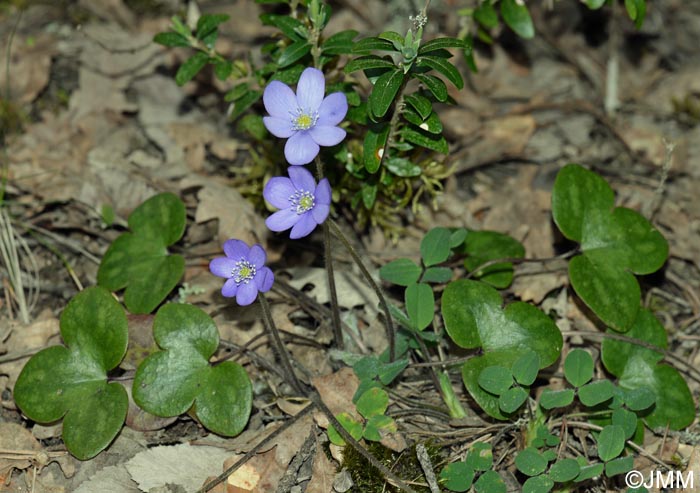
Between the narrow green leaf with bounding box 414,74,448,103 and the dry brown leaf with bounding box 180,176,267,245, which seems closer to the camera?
the narrow green leaf with bounding box 414,74,448,103

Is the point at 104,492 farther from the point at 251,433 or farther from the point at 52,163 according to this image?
the point at 52,163

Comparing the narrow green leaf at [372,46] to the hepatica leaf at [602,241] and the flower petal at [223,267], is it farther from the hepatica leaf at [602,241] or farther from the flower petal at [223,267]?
the hepatica leaf at [602,241]

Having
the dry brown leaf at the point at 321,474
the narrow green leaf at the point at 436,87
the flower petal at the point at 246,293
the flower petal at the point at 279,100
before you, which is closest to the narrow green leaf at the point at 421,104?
the narrow green leaf at the point at 436,87

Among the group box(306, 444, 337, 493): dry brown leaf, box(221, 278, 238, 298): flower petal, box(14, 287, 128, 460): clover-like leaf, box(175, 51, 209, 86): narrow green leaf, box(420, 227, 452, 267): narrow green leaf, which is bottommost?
box(306, 444, 337, 493): dry brown leaf

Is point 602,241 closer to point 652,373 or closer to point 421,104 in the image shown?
point 652,373

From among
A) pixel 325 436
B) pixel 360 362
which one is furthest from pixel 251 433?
pixel 360 362

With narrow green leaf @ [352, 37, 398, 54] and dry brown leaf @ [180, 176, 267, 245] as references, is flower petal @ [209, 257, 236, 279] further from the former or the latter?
narrow green leaf @ [352, 37, 398, 54]

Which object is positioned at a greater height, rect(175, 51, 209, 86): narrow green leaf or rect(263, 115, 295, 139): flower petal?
rect(263, 115, 295, 139): flower petal

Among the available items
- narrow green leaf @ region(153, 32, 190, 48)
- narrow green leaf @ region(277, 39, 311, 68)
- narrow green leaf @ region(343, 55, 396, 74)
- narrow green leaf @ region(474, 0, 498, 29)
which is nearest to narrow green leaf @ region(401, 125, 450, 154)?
narrow green leaf @ region(343, 55, 396, 74)
